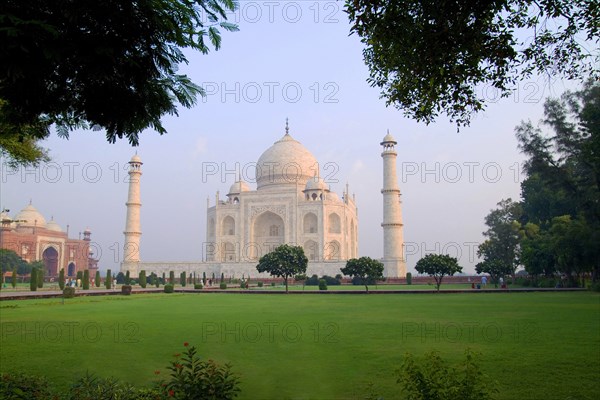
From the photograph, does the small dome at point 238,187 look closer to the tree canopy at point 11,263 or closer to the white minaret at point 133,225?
the white minaret at point 133,225

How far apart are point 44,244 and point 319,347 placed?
172 ft

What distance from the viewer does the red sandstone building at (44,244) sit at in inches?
1935

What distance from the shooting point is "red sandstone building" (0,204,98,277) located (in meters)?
49.2

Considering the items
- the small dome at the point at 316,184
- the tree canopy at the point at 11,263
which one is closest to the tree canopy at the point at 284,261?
the small dome at the point at 316,184

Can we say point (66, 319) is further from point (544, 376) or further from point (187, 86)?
point (544, 376)

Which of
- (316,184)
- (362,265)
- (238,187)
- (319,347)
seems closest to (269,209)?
(316,184)

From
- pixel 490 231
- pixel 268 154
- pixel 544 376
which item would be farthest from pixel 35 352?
pixel 268 154

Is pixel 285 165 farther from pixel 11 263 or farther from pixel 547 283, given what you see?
pixel 547 283

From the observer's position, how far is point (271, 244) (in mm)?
45938

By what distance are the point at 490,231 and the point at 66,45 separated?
137ft

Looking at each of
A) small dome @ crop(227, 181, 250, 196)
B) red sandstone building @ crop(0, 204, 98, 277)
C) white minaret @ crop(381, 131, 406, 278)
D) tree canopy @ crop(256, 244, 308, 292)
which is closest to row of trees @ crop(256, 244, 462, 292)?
tree canopy @ crop(256, 244, 308, 292)

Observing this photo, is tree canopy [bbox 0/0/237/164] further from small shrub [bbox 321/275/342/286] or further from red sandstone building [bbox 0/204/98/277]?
red sandstone building [bbox 0/204/98/277]

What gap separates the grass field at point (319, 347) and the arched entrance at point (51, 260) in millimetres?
48123

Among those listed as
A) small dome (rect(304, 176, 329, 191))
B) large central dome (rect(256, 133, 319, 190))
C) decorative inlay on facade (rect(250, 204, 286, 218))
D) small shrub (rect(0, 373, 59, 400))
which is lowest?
small shrub (rect(0, 373, 59, 400))
